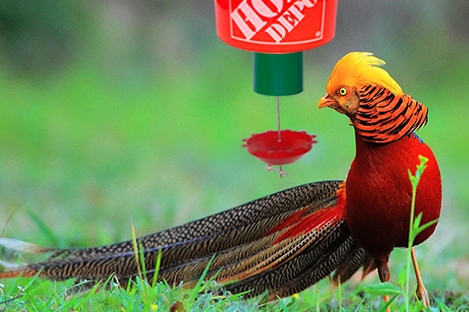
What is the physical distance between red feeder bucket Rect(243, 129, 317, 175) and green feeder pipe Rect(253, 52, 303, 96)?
22cm

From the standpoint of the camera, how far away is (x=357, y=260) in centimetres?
289

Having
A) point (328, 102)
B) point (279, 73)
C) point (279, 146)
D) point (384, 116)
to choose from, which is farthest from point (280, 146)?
point (384, 116)

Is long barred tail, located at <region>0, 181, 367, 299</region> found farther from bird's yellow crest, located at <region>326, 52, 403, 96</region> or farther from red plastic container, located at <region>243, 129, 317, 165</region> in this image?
bird's yellow crest, located at <region>326, 52, 403, 96</region>

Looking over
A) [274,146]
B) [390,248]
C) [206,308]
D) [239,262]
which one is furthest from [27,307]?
[390,248]

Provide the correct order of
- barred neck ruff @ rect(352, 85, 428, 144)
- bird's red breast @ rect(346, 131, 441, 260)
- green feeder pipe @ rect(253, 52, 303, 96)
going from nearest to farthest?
1. barred neck ruff @ rect(352, 85, 428, 144)
2. bird's red breast @ rect(346, 131, 441, 260)
3. green feeder pipe @ rect(253, 52, 303, 96)

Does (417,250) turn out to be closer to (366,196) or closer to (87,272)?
(366,196)

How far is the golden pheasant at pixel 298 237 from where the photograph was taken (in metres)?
2.42

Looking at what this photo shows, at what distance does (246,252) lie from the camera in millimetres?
2799

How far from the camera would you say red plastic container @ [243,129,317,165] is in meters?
2.62

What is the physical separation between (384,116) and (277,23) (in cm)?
46

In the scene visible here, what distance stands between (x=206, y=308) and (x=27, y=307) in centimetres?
54

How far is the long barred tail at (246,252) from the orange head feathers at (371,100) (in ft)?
1.59

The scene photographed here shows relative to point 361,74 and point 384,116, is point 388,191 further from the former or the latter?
point 361,74

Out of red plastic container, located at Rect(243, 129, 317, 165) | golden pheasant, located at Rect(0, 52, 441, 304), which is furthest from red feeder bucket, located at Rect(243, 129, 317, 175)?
golden pheasant, located at Rect(0, 52, 441, 304)
